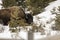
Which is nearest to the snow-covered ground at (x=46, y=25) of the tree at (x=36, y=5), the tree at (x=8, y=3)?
the tree at (x=36, y=5)

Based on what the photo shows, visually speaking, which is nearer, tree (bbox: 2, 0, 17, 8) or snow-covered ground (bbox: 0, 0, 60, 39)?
snow-covered ground (bbox: 0, 0, 60, 39)

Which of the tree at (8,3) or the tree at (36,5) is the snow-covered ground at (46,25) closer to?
the tree at (36,5)

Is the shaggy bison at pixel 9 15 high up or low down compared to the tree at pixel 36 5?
down

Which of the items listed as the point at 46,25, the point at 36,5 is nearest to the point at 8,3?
the point at 36,5

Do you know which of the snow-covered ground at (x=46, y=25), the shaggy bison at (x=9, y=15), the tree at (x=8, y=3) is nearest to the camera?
the snow-covered ground at (x=46, y=25)

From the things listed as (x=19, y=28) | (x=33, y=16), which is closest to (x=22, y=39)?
(x=19, y=28)

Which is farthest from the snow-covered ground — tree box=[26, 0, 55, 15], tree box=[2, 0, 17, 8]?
tree box=[2, 0, 17, 8]

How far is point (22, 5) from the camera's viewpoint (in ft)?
3.55

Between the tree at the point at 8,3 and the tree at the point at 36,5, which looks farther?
the tree at the point at 8,3

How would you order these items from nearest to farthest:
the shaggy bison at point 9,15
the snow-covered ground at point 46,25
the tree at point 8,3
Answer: the snow-covered ground at point 46,25, the shaggy bison at point 9,15, the tree at point 8,3

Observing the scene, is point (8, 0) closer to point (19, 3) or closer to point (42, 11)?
point (19, 3)

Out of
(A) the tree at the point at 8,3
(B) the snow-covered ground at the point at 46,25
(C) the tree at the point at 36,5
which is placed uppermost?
(A) the tree at the point at 8,3

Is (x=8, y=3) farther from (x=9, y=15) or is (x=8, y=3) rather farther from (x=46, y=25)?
(x=46, y=25)

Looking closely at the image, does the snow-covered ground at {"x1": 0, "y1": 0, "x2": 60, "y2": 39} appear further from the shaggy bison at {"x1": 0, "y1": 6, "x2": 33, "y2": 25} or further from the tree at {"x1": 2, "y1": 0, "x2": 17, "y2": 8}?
the tree at {"x1": 2, "y1": 0, "x2": 17, "y2": 8}
